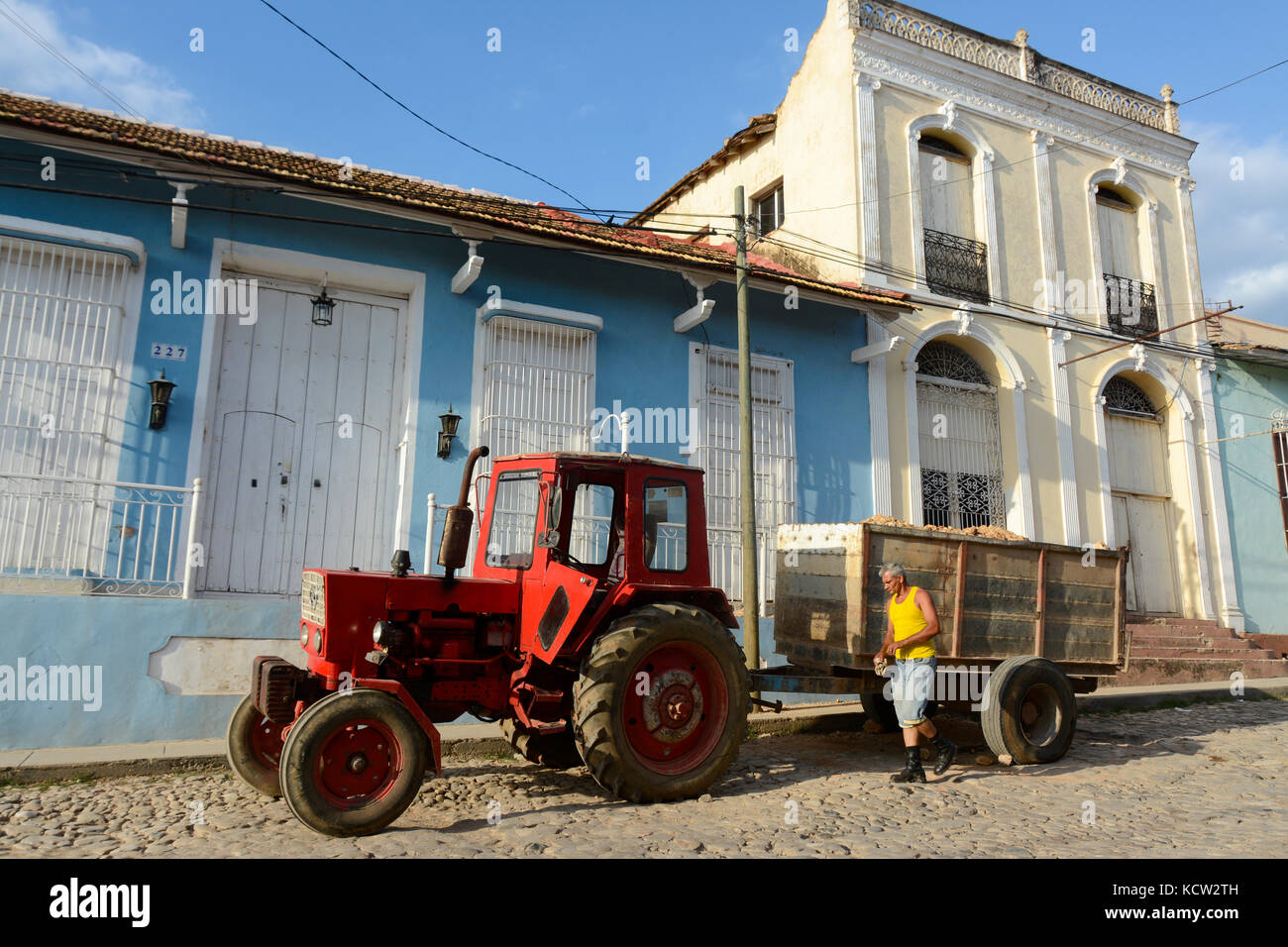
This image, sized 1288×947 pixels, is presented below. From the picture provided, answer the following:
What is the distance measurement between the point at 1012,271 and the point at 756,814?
11141 mm

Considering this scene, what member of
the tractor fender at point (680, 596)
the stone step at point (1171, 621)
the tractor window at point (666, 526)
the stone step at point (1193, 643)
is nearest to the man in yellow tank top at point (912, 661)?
the tractor fender at point (680, 596)

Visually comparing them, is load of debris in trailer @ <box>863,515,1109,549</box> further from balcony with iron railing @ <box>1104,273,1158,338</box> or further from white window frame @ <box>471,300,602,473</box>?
balcony with iron railing @ <box>1104,273,1158,338</box>

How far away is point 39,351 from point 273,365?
2.00 metres

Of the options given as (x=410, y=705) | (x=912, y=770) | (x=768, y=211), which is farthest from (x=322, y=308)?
(x=768, y=211)

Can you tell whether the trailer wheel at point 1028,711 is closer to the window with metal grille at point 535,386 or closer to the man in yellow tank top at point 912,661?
the man in yellow tank top at point 912,661

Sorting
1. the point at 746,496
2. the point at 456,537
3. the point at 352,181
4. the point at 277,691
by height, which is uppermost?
the point at 352,181

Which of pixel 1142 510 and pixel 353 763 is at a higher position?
pixel 1142 510

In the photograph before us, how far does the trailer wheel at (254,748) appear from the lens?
207 inches

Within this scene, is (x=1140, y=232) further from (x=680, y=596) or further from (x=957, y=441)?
(x=680, y=596)

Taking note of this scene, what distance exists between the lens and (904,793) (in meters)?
5.84

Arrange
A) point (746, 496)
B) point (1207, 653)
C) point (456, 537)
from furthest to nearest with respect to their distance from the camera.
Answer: point (1207, 653)
point (746, 496)
point (456, 537)

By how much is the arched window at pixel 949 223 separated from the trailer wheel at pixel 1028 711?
24.5 feet

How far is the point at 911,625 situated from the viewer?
244 inches

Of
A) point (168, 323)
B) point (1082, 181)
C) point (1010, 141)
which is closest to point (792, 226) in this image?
point (1010, 141)
